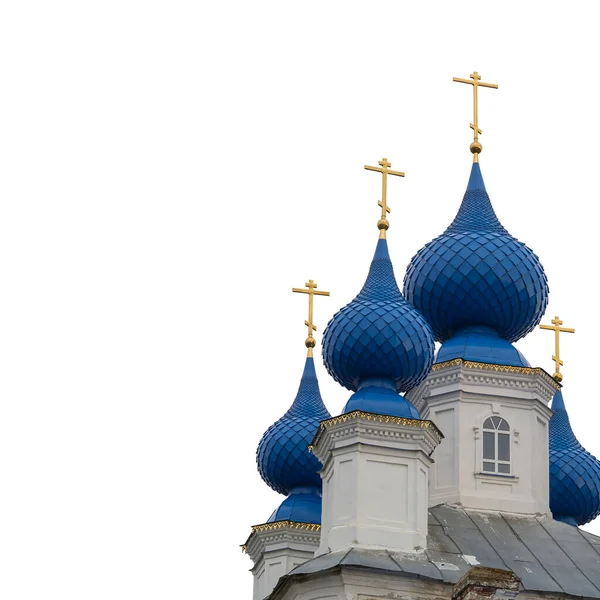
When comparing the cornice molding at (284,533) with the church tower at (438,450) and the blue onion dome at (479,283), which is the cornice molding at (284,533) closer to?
the church tower at (438,450)

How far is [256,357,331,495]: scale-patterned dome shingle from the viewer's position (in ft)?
75.5

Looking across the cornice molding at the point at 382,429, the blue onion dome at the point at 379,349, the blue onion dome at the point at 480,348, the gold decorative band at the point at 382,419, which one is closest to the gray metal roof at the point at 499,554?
the cornice molding at the point at 382,429

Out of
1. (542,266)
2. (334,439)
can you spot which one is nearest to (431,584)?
(334,439)

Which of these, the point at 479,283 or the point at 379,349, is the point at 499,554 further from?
the point at 479,283

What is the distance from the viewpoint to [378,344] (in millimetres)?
18984

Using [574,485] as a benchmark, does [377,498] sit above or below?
below

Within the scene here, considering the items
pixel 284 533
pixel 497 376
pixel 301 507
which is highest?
pixel 497 376

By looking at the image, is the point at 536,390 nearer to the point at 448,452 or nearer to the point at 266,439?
the point at 448,452

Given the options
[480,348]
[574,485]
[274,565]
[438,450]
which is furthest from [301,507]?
[480,348]

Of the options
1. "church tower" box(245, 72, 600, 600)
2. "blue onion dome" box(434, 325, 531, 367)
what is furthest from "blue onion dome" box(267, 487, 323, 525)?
"blue onion dome" box(434, 325, 531, 367)

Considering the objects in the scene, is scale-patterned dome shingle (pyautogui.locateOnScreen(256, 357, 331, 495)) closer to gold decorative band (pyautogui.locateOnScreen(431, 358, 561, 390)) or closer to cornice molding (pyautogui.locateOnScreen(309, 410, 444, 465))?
gold decorative band (pyautogui.locateOnScreen(431, 358, 561, 390))

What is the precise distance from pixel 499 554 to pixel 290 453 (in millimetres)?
5021

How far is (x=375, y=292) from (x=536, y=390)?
239 cm

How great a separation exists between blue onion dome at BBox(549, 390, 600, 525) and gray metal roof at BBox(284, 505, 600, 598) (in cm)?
225
